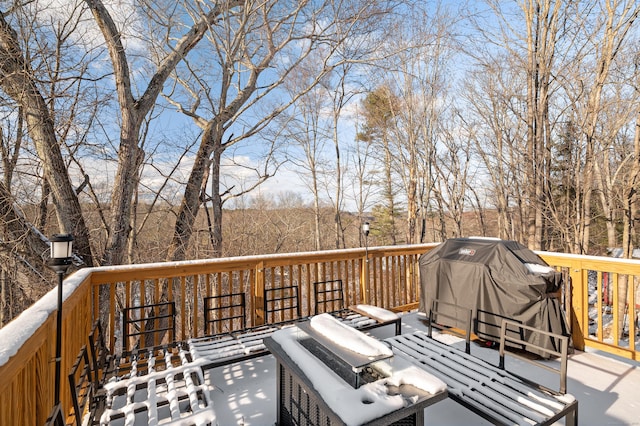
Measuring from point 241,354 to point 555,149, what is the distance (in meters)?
9.06

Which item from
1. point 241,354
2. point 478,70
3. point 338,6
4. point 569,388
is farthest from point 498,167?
point 241,354

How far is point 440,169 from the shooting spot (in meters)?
12.4

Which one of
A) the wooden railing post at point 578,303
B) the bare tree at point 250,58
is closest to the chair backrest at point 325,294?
the wooden railing post at point 578,303

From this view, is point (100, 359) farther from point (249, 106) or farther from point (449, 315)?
point (249, 106)

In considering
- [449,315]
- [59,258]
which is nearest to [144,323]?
[59,258]

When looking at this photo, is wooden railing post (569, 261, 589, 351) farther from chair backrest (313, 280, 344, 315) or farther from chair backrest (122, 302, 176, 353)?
chair backrest (122, 302, 176, 353)

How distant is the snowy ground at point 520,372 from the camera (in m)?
2.17

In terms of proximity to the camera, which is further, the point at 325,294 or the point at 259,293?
the point at 325,294

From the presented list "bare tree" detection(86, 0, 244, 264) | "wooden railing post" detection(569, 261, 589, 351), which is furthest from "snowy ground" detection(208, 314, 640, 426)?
"bare tree" detection(86, 0, 244, 264)

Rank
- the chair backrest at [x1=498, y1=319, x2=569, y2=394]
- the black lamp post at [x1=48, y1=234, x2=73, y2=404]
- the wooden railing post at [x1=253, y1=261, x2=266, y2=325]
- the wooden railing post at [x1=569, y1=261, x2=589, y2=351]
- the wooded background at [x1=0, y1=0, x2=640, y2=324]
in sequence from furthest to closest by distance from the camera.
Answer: the wooded background at [x1=0, y1=0, x2=640, y2=324] → the wooden railing post at [x1=253, y1=261, x2=266, y2=325] → the wooden railing post at [x1=569, y1=261, x2=589, y2=351] → the chair backrest at [x1=498, y1=319, x2=569, y2=394] → the black lamp post at [x1=48, y1=234, x2=73, y2=404]

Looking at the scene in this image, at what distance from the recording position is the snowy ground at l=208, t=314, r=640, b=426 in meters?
2.17

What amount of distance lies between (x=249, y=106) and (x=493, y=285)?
650 cm

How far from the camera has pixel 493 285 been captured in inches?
123

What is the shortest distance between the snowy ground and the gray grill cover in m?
0.32
